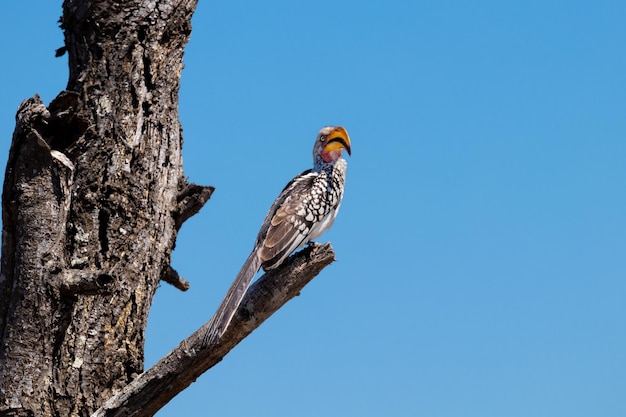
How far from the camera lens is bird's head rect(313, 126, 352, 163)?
6.37 metres

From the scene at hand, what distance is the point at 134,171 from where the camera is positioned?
16.9 feet

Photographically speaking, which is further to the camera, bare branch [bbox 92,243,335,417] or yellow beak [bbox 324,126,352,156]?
yellow beak [bbox 324,126,352,156]

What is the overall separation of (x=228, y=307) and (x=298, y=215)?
119 cm

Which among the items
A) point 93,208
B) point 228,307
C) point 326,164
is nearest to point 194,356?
point 228,307

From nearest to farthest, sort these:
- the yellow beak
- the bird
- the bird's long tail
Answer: the bird's long tail < the bird < the yellow beak

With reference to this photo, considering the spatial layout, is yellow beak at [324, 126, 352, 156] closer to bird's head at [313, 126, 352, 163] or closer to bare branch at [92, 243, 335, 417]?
bird's head at [313, 126, 352, 163]

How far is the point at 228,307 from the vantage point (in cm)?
459

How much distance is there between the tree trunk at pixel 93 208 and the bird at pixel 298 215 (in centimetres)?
55

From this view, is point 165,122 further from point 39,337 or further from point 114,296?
point 39,337

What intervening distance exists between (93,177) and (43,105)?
601mm

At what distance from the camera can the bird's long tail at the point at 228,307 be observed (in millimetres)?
4504

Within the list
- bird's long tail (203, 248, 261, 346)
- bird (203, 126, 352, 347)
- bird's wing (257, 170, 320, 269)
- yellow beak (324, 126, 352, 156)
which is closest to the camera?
bird's long tail (203, 248, 261, 346)

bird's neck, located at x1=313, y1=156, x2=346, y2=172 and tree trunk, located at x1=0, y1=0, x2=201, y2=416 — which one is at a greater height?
bird's neck, located at x1=313, y1=156, x2=346, y2=172

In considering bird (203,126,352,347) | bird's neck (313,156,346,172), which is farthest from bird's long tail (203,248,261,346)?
bird's neck (313,156,346,172)
